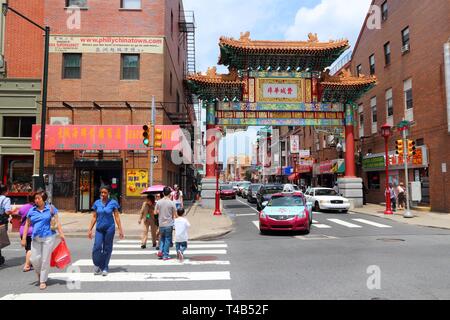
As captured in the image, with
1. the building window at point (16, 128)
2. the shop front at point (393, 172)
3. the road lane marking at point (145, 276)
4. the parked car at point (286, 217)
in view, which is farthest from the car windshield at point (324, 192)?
the building window at point (16, 128)

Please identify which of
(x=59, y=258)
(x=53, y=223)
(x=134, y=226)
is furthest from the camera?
(x=134, y=226)

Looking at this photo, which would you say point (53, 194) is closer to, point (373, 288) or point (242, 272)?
point (242, 272)

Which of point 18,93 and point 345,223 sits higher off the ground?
point 18,93

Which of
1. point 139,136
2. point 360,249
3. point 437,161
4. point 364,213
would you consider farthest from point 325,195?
point 360,249

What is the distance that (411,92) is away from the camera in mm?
24641

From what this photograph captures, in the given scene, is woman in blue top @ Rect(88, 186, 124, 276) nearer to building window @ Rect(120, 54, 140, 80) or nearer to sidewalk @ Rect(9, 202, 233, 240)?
sidewalk @ Rect(9, 202, 233, 240)

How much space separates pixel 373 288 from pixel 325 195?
57.9 feet

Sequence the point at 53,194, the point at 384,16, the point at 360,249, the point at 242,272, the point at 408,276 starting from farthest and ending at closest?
the point at 384,16 → the point at 53,194 → the point at 360,249 → the point at 242,272 → the point at 408,276

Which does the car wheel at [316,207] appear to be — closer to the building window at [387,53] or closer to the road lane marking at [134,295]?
the building window at [387,53]

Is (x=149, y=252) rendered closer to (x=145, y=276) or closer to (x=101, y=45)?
(x=145, y=276)

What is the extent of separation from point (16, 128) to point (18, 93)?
1.99m

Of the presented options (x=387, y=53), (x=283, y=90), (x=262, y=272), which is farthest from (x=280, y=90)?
(x=262, y=272)

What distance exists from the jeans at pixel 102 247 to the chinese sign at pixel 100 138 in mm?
11892

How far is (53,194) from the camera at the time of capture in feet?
68.1
